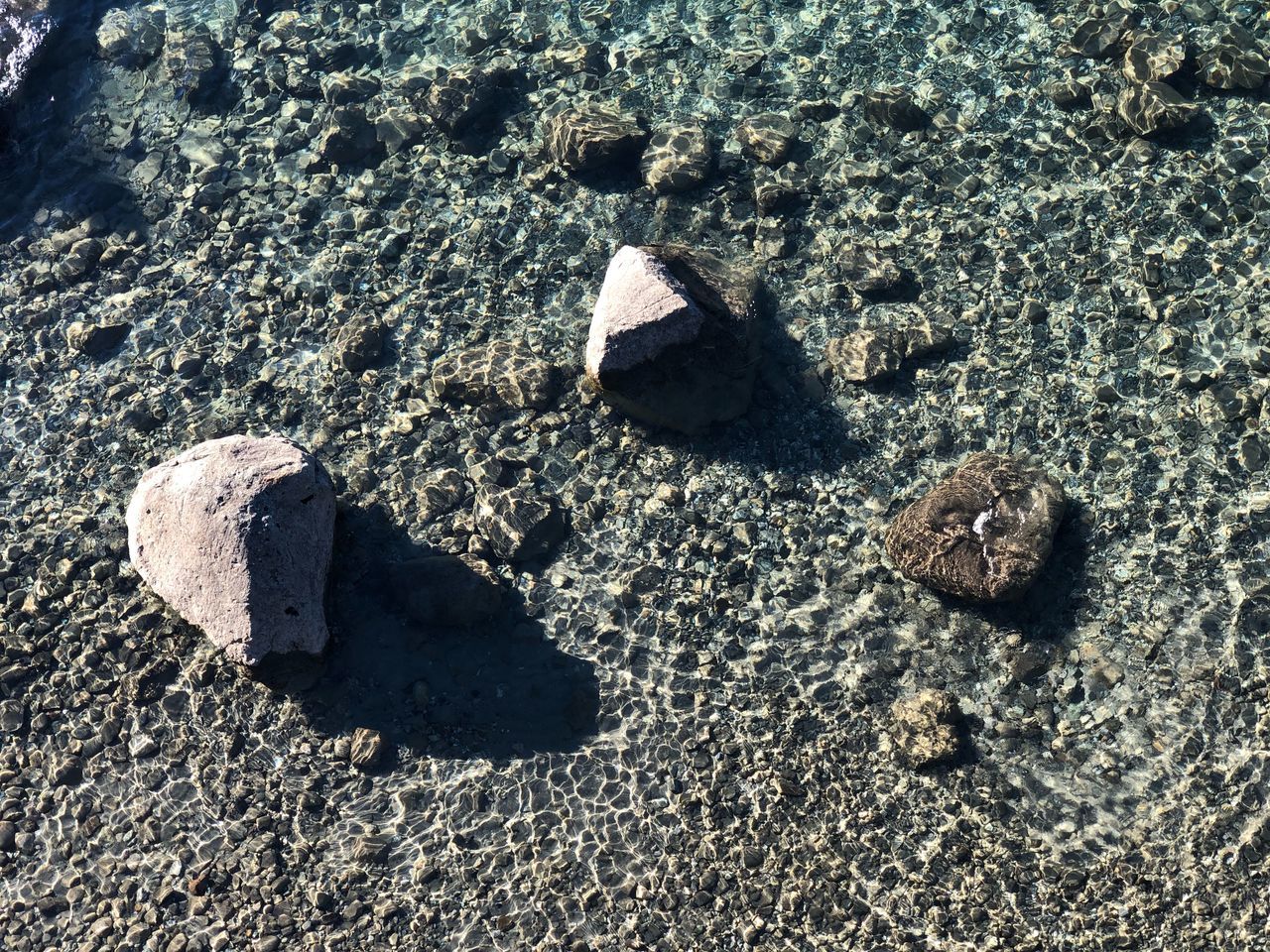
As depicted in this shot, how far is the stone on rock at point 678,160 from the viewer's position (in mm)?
8812

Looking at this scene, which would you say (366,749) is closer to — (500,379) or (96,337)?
(500,379)

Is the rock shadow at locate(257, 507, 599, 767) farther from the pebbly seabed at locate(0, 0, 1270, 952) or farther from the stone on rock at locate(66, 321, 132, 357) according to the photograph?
the stone on rock at locate(66, 321, 132, 357)

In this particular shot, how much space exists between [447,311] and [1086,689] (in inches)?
209

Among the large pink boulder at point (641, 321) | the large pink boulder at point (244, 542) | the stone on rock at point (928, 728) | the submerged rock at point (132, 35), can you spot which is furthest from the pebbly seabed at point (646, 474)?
the large pink boulder at point (641, 321)

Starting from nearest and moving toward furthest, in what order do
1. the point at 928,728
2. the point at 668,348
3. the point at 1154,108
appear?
the point at 928,728 → the point at 668,348 → the point at 1154,108

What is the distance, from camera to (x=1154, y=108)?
28.0 ft

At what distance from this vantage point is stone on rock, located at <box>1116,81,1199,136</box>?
27.9ft

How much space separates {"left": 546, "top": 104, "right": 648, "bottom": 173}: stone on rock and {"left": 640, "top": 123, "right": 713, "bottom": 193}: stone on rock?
0.15 metres

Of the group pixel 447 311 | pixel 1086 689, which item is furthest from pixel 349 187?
pixel 1086 689

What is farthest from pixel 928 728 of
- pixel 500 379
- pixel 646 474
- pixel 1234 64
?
pixel 1234 64

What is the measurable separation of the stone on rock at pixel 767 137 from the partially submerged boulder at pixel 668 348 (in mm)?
1716

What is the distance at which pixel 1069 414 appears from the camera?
7.53 m

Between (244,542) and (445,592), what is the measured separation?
4.16 ft

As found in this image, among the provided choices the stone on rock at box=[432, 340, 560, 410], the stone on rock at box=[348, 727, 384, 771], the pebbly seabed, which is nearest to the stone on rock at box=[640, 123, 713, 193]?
the pebbly seabed
